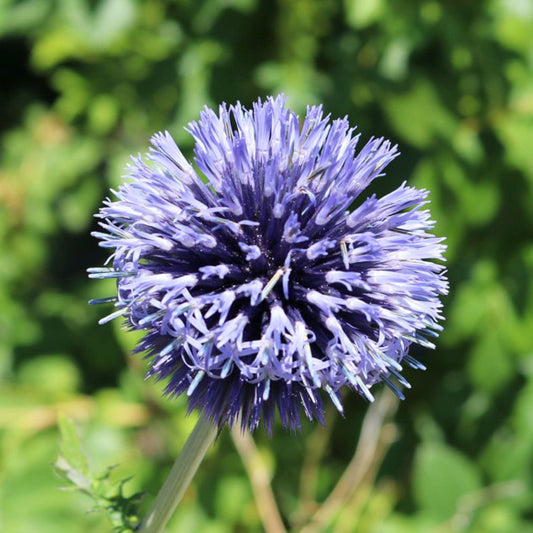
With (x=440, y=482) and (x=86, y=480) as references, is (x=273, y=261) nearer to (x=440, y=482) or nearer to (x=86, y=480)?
(x=86, y=480)

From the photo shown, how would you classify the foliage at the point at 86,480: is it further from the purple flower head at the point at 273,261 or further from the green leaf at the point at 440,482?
the green leaf at the point at 440,482

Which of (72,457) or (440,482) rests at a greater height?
(72,457)

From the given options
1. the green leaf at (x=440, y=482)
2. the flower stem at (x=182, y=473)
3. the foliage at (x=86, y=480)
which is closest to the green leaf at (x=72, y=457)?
the foliage at (x=86, y=480)

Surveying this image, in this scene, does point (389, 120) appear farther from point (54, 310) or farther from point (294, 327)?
point (54, 310)

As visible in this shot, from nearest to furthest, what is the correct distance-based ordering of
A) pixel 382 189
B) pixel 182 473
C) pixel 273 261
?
pixel 182 473
pixel 273 261
pixel 382 189

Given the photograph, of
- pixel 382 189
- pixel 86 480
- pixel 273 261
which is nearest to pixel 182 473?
pixel 86 480

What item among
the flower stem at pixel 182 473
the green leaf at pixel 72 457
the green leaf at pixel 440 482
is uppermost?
the green leaf at pixel 72 457

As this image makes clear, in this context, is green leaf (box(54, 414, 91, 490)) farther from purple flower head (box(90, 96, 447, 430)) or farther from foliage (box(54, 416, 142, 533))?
purple flower head (box(90, 96, 447, 430))
